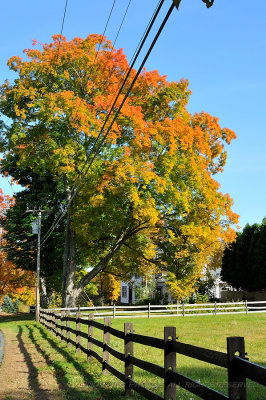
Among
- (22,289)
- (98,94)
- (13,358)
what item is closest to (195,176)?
(98,94)

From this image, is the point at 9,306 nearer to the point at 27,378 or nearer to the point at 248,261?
the point at 248,261

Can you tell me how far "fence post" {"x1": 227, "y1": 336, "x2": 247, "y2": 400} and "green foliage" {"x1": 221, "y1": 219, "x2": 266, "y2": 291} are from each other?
146ft

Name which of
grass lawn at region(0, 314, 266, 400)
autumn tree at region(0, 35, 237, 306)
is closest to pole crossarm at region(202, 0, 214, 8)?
grass lawn at region(0, 314, 266, 400)

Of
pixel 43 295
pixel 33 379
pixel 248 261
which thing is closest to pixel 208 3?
pixel 33 379

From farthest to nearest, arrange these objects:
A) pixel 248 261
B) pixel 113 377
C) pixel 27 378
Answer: pixel 248 261 → pixel 27 378 → pixel 113 377

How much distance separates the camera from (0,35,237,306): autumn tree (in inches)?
1057

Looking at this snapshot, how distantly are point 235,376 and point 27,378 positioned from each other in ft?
22.3

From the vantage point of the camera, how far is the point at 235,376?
13.9 ft

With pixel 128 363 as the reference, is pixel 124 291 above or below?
below

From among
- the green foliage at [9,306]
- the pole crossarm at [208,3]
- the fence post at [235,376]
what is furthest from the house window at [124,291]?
the pole crossarm at [208,3]

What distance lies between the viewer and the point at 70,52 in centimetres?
2889

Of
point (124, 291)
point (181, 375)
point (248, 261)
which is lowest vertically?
point (124, 291)

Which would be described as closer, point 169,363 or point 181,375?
point 181,375

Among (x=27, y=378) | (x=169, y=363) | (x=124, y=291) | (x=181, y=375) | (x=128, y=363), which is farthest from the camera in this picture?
(x=124, y=291)
